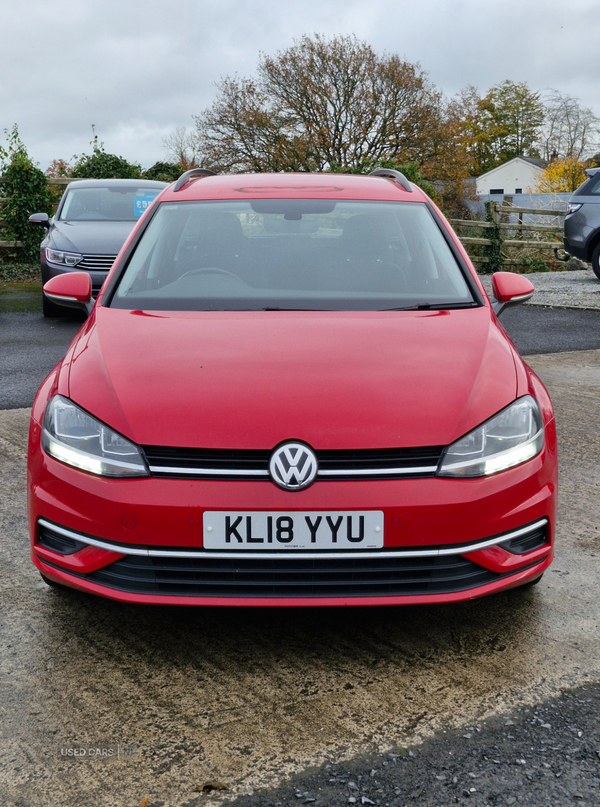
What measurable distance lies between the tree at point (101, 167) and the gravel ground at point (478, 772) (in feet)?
58.1

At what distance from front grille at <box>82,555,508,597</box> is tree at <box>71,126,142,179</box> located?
17154 mm

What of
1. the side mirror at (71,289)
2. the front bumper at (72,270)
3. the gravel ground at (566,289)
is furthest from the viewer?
the gravel ground at (566,289)

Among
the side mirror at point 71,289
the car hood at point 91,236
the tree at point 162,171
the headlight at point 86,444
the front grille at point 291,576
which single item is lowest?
the front grille at point 291,576

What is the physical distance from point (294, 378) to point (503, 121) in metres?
75.3

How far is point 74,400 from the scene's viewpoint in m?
2.76

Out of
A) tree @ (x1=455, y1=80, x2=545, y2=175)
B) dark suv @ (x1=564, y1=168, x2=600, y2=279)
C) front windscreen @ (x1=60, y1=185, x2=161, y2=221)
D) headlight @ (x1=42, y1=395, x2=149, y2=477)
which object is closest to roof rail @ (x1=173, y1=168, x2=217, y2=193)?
headlight @ (x1=42, y1=395, x2=149, y2=477)

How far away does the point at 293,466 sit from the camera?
8.20 feet

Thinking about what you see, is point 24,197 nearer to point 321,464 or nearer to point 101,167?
point 101,167

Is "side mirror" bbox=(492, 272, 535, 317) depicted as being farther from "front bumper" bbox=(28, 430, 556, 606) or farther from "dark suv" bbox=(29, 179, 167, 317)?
"dark suv" bbox=(29, 179, 167, 317)

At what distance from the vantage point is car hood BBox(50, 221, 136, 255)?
404 inches

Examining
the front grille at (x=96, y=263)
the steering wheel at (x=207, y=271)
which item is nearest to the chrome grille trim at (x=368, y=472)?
the steering wheel at (x=207, y=271)

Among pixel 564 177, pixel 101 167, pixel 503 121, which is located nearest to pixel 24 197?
pixel 101 167

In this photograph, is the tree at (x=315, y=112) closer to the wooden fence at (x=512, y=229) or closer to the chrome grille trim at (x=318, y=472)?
the wooden fence at (x=512, y=229)

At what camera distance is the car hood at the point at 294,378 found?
2559 millimetres
